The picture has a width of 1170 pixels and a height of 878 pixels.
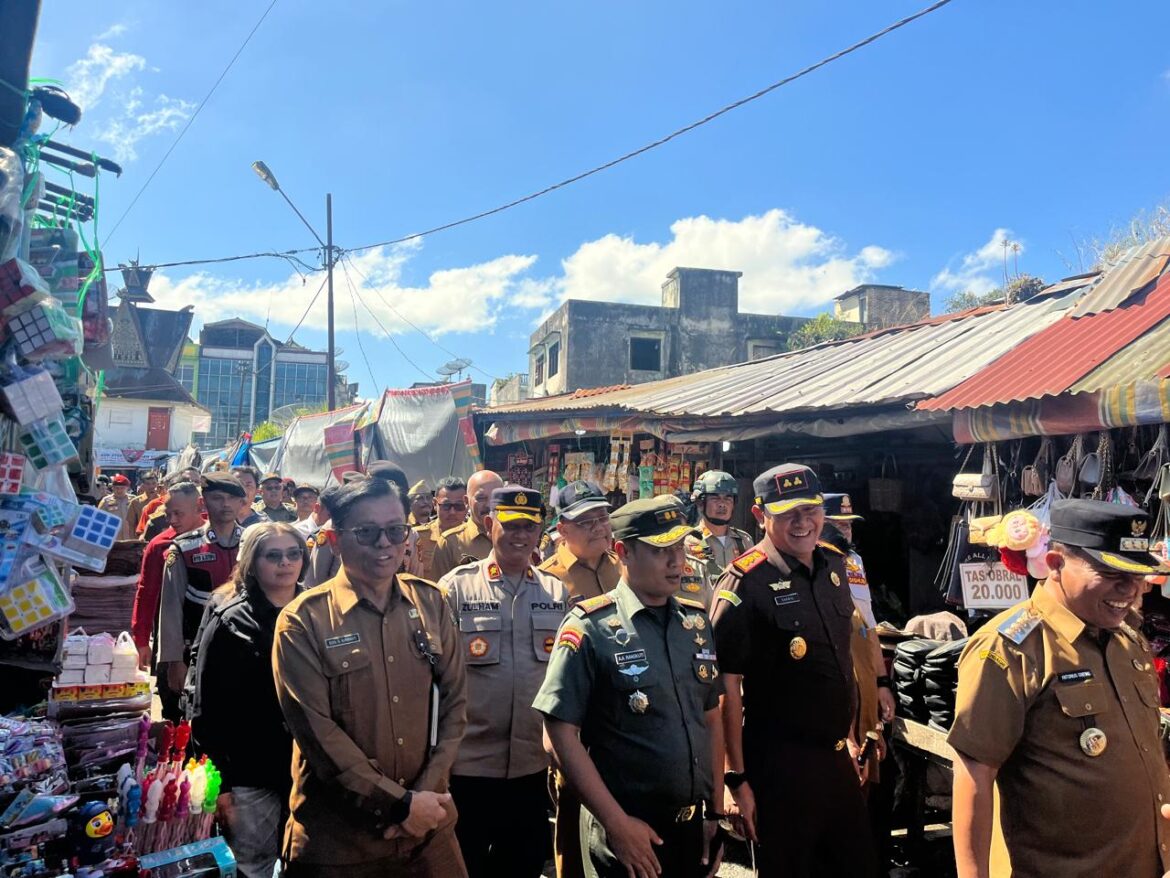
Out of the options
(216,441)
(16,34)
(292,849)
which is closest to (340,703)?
(292,849)

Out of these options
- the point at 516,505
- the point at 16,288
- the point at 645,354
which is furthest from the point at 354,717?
the point at 645,354

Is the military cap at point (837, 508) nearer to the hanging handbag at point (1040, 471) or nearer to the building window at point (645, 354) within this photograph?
the hanging handbag at point (1040, 471)

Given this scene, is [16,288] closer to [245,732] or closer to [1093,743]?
[245,732]

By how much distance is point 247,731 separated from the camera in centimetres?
322

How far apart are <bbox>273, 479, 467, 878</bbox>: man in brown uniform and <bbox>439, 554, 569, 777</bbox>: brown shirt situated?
41 cm

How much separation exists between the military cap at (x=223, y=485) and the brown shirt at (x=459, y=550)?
1305mm

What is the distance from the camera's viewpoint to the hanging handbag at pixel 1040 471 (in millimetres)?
4809

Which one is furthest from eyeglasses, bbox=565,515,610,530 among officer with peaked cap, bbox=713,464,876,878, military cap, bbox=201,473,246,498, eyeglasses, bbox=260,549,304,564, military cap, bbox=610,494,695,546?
military cap, bbox=201,473,246,498

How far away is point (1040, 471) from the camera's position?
4.84 metres

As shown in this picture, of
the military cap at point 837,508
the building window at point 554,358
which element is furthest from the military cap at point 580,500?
the building window at point 554,358

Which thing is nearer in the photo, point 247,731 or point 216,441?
point 247,731

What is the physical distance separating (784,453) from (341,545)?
6257 millimetres

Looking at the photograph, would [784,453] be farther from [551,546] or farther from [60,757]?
[60,757]

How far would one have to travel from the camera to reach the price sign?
5.14 meters
